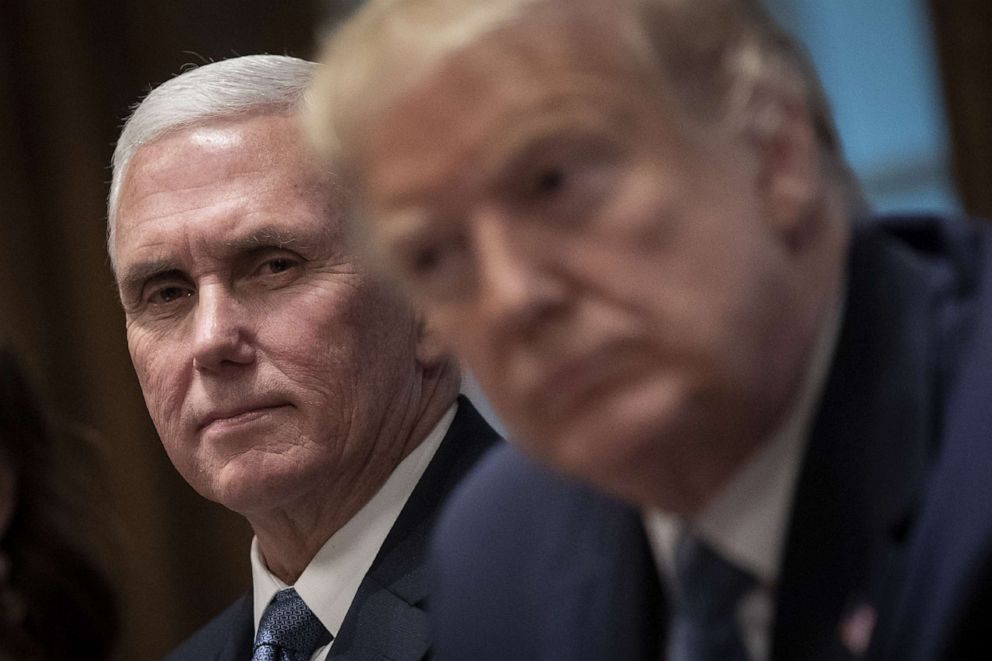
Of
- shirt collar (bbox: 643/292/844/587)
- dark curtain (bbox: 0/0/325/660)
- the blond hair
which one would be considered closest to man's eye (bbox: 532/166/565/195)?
the blond hair

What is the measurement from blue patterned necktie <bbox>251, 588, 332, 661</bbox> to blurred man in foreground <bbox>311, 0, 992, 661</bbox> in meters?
0.95

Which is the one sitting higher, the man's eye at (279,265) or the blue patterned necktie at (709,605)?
the blue patterned necktie at (709,605)

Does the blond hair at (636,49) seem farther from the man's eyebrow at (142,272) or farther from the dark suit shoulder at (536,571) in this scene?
the man's eyebrow at (142,272)

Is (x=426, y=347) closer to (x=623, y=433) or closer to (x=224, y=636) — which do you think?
(x=224, y=636)

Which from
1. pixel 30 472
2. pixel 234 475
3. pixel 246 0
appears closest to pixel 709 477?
pixel 234 475

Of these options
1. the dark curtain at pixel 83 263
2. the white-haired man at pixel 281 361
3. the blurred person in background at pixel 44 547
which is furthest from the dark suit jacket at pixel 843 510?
the dark curtain at pixel 83 263

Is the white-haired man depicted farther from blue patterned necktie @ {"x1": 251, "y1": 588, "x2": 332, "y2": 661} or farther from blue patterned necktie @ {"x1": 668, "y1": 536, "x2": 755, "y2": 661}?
blue patterned necktie @ {"x1": 668, "y1": 536, "x2": 755, "y2": 661}

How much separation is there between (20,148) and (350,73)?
437 centimetres

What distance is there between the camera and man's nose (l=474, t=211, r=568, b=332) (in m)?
1.14

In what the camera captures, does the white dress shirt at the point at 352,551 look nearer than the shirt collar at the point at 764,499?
No

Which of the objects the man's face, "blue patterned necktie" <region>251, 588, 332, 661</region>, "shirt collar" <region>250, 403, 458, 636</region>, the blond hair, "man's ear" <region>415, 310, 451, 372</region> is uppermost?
the blond hair

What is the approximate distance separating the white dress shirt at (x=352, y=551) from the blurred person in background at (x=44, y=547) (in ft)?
4.34

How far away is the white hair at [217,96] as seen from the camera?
220 centimetres

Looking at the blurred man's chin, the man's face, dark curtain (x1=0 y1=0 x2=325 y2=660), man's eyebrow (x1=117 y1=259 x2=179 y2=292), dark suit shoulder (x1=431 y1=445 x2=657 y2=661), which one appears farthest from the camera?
dark curtain (x1=0 y1=0 x2=325 y2=660)
